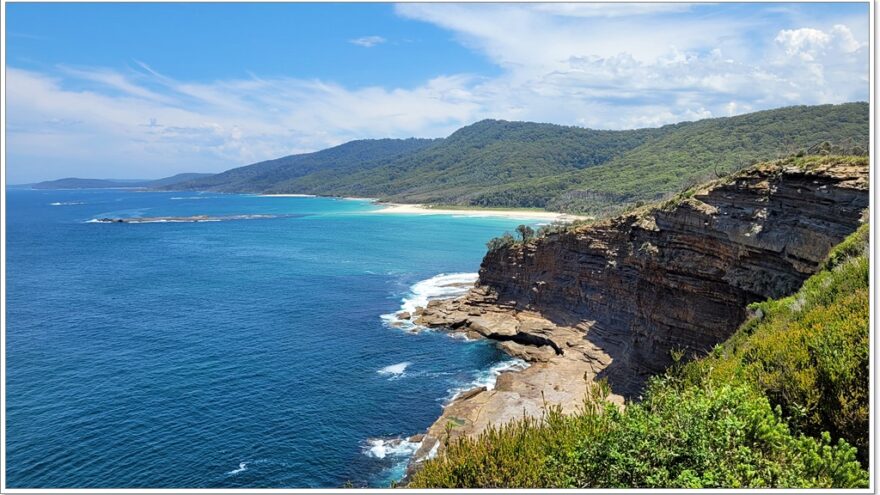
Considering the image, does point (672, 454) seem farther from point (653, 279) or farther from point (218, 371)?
point (218, 371)

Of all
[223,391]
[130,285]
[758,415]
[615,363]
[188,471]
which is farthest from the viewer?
[130,285]

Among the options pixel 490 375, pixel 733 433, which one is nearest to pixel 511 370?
pixel 490 375

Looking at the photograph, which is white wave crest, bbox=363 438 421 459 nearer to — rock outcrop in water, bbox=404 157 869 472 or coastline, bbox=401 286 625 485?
coastline, bbox=401 286 625 485

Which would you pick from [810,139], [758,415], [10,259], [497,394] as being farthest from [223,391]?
[810,139]

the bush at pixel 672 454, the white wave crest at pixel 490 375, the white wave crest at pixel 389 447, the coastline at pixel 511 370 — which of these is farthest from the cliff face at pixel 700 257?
the bush at pixel 672 454

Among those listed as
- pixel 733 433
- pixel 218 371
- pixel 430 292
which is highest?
pixel 733 433

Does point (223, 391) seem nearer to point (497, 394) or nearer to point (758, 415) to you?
point (497, 394)
